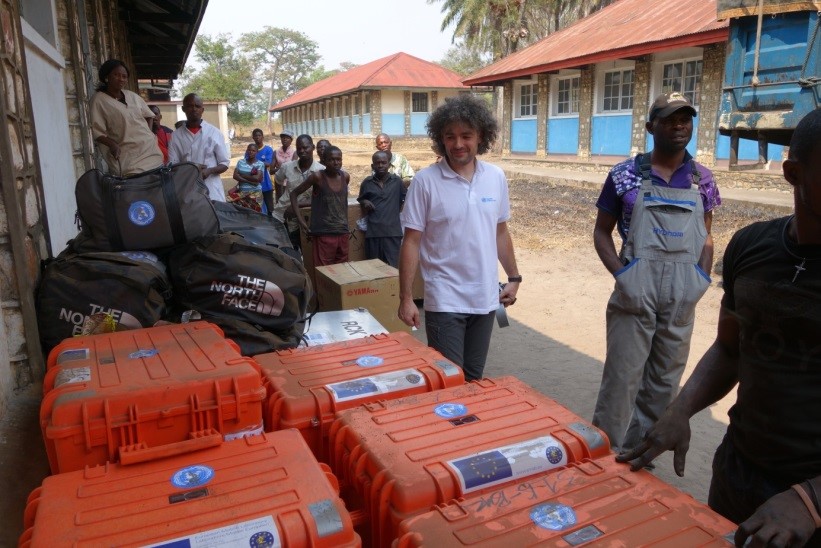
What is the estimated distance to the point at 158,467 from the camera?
156 cm

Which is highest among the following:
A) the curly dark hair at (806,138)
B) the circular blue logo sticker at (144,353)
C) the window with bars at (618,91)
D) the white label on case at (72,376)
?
the window with bars at (618,91)

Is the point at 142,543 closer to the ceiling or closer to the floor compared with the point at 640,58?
closer to the floor

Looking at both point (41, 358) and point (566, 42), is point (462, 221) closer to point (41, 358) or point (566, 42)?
point (41, 358)

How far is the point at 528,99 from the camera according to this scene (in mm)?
21250

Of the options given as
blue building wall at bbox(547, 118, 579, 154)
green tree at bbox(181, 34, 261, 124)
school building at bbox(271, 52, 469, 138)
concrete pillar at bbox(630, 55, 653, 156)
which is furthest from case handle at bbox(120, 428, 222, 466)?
green tree at bbox(181, 34, 261, 124)

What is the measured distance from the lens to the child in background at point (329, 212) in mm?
6004

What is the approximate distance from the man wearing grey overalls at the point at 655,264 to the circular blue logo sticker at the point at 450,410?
4.80 ft

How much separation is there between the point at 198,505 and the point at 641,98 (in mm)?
16481

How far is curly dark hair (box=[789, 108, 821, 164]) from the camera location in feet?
4.60

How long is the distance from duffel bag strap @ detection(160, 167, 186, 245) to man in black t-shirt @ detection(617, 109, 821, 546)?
2062mm

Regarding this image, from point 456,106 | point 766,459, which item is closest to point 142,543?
point 766,459

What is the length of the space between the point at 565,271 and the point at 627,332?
539cm

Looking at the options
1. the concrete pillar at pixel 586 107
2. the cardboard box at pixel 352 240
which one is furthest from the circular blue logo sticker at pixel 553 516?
the concrete pillar at pixel 586 107

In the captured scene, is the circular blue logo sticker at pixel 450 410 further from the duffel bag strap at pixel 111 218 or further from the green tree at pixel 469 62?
the green tree at pixel 469 62
